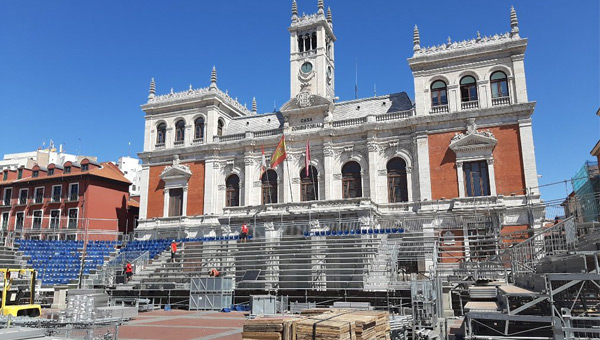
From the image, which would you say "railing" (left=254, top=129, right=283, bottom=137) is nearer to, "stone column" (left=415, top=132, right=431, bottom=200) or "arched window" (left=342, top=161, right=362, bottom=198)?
"arched window" (left=342, top=161, right=362, bottom=198)

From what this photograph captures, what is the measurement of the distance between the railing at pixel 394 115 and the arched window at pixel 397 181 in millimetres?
3206

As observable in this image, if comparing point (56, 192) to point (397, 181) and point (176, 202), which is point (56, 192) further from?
point (397, 181)

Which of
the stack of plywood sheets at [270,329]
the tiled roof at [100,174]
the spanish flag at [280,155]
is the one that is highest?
the tiled roof at [100,174]

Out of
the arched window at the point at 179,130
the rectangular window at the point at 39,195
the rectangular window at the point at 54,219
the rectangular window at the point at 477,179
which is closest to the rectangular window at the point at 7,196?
the rectangular window at the point at 39,195

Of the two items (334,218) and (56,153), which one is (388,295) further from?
(56,153)

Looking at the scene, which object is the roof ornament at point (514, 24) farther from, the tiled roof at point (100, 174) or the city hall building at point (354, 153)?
the tiled roof at point (100, 174)

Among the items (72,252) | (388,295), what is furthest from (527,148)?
(72,252)

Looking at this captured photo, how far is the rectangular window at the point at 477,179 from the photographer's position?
32.3m

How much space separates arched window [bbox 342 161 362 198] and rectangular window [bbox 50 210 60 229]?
27876 mm

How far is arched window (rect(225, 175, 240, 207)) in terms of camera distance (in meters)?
39.9

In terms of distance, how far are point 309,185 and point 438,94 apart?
1212cm

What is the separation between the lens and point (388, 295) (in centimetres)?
2302

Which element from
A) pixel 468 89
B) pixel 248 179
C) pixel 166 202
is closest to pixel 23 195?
pixel 166 202

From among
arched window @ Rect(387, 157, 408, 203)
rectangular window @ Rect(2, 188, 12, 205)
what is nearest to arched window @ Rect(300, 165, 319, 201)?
arched window @ Rect(387, 157, 408, 203)
